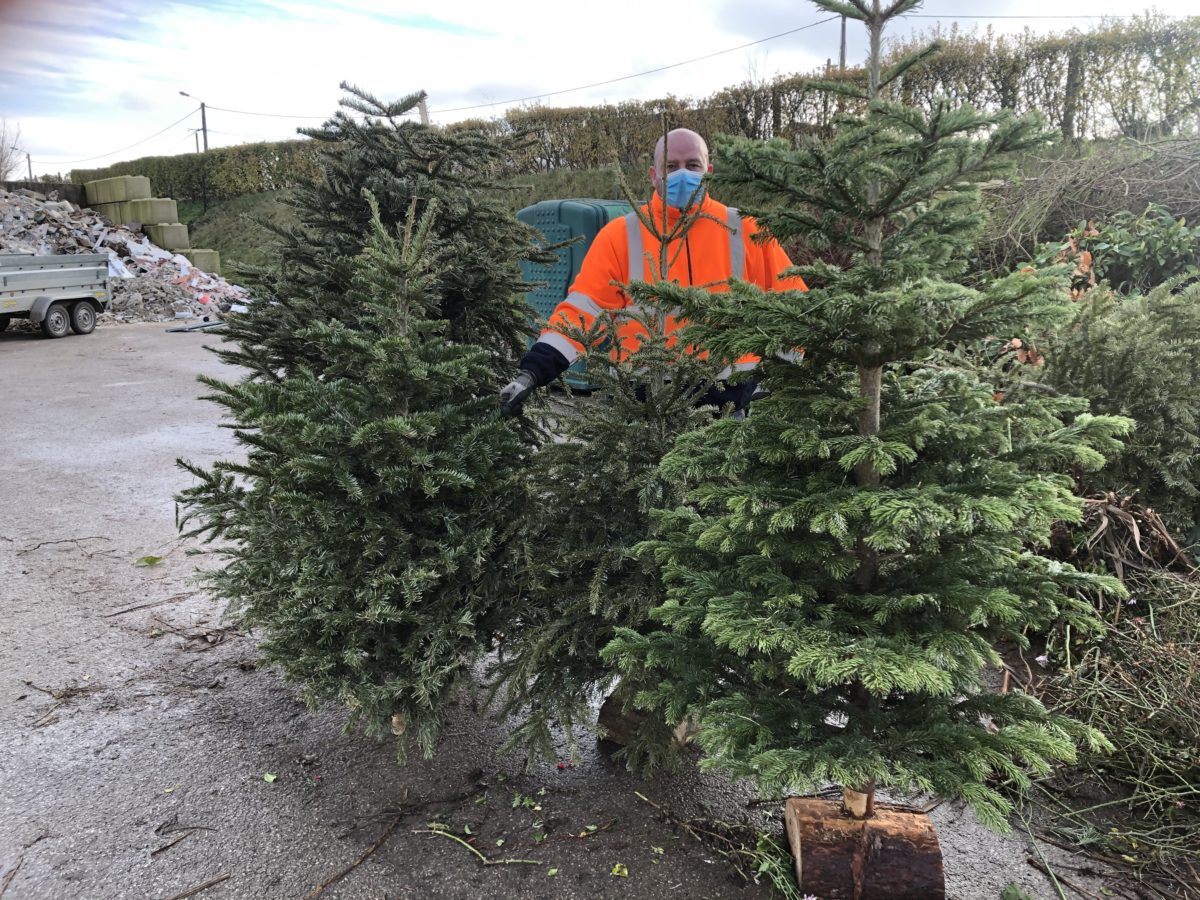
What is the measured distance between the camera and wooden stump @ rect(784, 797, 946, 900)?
230 centimetres

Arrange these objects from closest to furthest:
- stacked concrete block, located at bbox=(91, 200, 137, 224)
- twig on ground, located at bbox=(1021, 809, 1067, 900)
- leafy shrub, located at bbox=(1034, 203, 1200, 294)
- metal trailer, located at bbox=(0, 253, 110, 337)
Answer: twig on ground, located at bbox=(1021, 809, 1067, 900) → leafy shrub, located at bbox=(1034, 203, 1200, 294) → metal trailer, located at bbox=(0, 253, 110, 337) → stacked concrete block, located at bbox=(91, 200, 137, 224)

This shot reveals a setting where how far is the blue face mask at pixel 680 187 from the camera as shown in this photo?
339 centimetres

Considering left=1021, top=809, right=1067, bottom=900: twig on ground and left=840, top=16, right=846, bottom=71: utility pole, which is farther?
left=840, top=16, right=846, bottom=71: utility pole

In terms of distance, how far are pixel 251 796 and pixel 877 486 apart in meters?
2.37

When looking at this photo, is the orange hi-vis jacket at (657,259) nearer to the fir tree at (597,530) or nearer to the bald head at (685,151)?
the bald head at (685,151)

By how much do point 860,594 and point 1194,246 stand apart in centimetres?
636

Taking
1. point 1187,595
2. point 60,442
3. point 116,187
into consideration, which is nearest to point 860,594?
point 1187,595

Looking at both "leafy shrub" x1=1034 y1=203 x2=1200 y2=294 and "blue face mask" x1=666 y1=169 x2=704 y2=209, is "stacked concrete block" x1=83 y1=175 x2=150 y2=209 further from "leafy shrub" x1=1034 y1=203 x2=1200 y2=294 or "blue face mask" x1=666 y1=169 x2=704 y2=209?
"blue face mask" x1=666 y1=169 x2=704 y2=209

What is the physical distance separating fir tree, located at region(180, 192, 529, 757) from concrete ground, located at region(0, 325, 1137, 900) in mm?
375

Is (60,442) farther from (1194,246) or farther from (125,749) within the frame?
(1194,246)

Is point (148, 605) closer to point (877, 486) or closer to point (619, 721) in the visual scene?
point (619, 721)

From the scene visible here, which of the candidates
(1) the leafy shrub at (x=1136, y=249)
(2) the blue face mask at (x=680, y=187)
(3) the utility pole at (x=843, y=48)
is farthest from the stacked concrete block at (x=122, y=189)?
(2) the blue face mask at (x=680, y=187)

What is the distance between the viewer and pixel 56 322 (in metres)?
14.3

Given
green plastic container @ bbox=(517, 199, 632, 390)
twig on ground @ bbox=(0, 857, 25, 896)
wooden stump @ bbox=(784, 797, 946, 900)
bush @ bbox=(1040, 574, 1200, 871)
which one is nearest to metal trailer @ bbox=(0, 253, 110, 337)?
green plastic container @ bbox=(517, 199, 632, 390)
